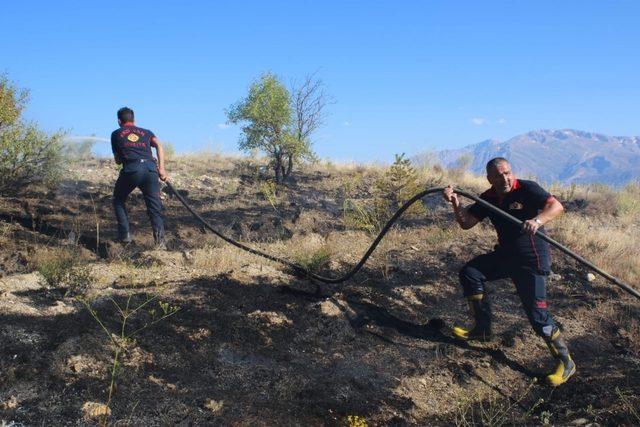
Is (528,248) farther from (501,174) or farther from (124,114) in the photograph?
(124,114)

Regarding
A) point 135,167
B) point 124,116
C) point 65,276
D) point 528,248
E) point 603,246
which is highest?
point 124,116

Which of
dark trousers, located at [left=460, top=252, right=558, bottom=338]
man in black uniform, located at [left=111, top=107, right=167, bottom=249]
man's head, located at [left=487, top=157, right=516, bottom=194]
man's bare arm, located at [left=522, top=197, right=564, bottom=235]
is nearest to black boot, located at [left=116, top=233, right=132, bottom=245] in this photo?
man in black uniform, located at [left=111, top=107, right=167, bottom=249]

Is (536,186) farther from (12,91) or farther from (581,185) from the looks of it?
(581,185)

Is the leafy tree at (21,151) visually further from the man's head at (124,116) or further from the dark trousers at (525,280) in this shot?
the dark trousers at (525,280)

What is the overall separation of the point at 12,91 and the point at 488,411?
8232 millimetres

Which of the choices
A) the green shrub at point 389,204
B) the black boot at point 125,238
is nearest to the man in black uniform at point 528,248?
the green shrub at point 389,204

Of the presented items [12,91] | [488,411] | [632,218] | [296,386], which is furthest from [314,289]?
[632,218]

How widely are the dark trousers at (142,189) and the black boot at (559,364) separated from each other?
4.71m

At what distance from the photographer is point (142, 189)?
6492mm

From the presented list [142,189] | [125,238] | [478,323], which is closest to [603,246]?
[478,323]

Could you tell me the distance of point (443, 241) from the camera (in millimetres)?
7359

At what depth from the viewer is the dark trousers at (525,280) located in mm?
4039

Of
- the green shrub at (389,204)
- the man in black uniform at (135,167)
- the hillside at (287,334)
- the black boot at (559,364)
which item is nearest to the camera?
the hillside at (287,334)

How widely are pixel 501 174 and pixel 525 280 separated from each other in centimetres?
89
